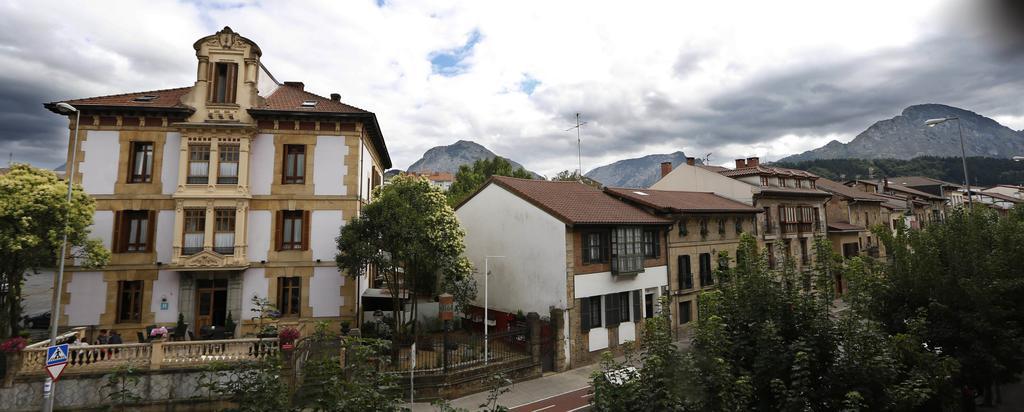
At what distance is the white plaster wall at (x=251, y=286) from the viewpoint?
20.8m

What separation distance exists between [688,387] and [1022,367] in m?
12.5

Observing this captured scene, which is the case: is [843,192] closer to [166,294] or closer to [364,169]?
[364,169]

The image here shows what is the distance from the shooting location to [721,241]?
31391 millimetres

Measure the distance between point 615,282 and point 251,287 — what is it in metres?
18.2

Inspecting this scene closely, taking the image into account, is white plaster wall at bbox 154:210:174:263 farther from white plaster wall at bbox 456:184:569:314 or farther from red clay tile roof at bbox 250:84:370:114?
white plaster wall at bbox 456:184:569:314

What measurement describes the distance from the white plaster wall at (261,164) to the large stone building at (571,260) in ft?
39.1

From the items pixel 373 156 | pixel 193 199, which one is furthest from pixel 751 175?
pixel 193 199

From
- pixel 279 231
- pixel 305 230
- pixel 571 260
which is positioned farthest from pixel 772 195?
pixel 279 231

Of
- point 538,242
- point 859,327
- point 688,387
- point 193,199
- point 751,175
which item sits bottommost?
point 688,387

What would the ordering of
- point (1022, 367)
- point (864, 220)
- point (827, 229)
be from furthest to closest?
1. point (864, 220)
2. point (827, 229)
3. point (1022, 367)

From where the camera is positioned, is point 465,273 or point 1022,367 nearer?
point 1022,367

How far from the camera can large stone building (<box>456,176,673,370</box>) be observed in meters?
22.8

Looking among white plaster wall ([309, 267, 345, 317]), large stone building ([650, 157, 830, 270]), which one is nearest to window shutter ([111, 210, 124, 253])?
white plaster wall ([309, 267, 345, 317])

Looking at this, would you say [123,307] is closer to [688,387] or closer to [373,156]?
[373,156]
